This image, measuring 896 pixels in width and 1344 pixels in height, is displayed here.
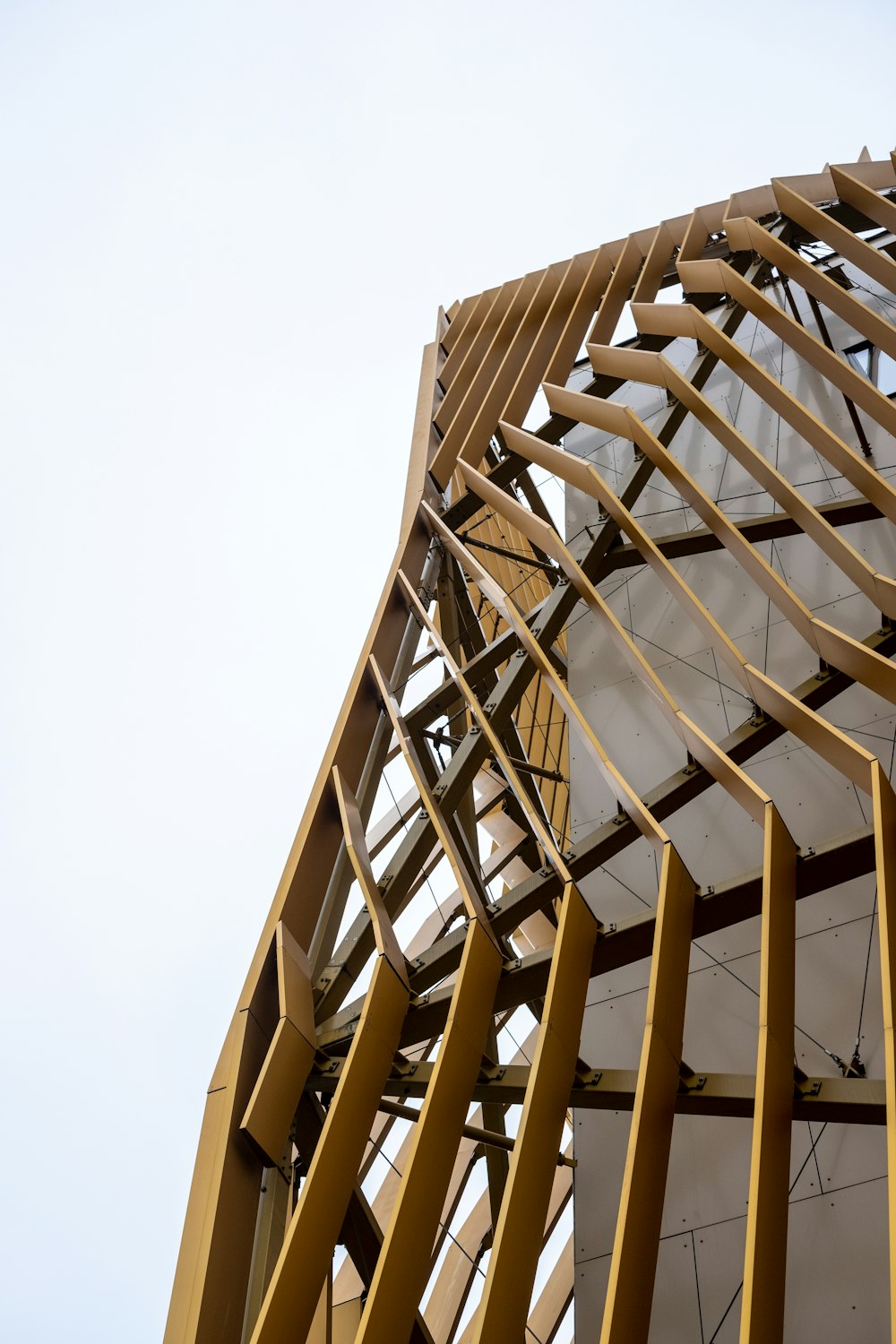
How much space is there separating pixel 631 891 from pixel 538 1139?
413cm

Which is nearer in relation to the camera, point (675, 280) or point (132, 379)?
point (675, 280)

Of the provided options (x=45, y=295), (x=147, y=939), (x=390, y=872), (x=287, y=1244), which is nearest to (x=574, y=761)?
(x=390, y=872)

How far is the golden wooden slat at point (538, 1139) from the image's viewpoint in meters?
4.37

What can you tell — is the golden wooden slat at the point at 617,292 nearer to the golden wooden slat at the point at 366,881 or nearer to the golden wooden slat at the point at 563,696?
the golden wooden slat at the point at 563,696

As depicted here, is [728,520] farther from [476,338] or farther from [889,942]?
[476,338]

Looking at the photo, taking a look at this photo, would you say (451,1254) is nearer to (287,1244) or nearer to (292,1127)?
(292,1127)

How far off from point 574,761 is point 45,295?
311 feet

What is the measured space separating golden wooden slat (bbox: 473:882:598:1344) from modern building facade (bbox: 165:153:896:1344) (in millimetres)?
→ 15

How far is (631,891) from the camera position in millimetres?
8914

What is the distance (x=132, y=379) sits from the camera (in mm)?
97688

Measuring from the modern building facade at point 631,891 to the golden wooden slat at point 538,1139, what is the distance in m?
0.02

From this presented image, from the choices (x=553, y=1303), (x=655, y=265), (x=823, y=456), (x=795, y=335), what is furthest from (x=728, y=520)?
(x=553, y=1303)

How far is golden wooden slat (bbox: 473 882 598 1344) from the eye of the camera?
14.3 ft

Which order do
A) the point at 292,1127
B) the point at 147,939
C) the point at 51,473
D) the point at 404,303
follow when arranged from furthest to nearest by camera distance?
the point at 51,473 → the point at 404,303 → the point at 147,939 → the point at 292,1127
